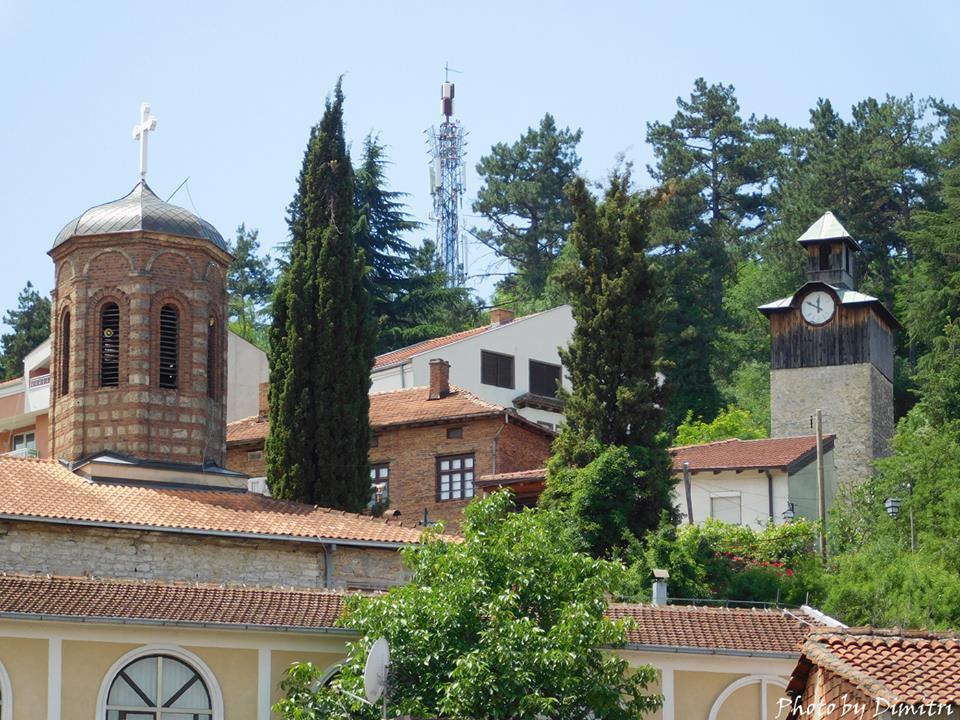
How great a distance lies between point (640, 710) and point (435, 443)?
25.7 meters

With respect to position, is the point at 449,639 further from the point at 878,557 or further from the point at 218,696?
the point at 878,557

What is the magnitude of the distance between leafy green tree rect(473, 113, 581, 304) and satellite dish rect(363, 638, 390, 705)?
57.6 metres

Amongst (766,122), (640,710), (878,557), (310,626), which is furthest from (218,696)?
(766,122)

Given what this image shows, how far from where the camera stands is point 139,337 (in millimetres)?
33625

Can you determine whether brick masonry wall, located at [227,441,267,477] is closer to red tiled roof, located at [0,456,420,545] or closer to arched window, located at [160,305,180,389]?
arched window, located at [160,305,180,389]

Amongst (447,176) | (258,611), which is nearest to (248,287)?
(447,176)

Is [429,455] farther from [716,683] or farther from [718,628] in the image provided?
[716,683]

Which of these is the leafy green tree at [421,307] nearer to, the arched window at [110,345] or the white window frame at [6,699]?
the arched window at [110,345]

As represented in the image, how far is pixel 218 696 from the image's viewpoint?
920 inches

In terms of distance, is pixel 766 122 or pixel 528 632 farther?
pixel 766 122

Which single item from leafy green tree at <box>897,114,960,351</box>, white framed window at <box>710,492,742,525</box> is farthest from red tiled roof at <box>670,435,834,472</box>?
leafy green tree at <box>897,114,960,351</box>

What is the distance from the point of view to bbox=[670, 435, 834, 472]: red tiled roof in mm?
46594

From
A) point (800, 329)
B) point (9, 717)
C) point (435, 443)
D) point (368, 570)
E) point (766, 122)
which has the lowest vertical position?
point (9, 717)

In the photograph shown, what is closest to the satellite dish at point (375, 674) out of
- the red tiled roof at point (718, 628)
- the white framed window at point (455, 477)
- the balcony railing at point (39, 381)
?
the red tiled roof at point (718, 628)
